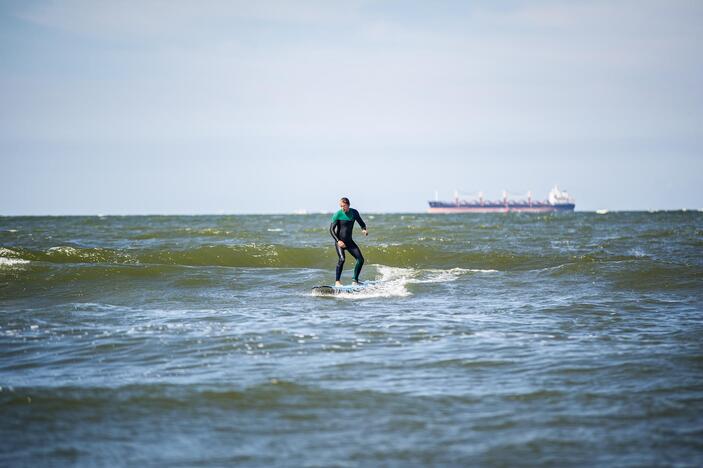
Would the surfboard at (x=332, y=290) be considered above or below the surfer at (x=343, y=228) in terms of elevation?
below

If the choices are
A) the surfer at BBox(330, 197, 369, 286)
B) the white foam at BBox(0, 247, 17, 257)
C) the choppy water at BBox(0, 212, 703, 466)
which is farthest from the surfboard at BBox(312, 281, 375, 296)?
the white foam at BBox(0, 247, 17, 257)

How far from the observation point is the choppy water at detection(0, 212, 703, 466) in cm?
570

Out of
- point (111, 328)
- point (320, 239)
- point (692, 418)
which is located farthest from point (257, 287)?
point (320, 239)

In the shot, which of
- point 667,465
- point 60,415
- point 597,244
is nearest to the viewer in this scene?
point 667,465

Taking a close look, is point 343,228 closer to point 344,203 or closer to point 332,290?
point 344,203

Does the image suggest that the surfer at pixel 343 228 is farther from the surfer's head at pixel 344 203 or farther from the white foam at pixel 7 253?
the white foam at pixel 7 253

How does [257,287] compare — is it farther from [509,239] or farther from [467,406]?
[509,239]

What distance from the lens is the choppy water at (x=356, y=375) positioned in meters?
5.70

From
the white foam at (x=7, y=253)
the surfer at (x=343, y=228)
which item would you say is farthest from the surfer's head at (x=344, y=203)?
the white foam at (x=7, y=253)

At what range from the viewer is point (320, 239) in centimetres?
3522

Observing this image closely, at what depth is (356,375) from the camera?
7.83 meters

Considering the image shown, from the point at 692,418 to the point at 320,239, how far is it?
29.4 metres

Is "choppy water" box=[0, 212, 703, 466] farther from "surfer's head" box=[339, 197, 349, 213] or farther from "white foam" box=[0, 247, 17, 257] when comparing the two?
"white foam" box=[0, 247, 17, 257]

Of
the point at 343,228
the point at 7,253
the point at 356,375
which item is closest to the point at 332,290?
the point at 343,228
